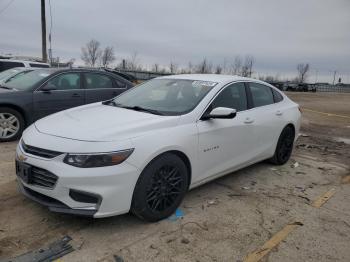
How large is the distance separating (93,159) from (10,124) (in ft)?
14.3

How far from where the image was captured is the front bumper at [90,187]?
10.3 feet

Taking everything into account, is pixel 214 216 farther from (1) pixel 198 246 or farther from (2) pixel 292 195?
(2) pixel 292 195

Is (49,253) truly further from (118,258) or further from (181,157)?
(181,157)

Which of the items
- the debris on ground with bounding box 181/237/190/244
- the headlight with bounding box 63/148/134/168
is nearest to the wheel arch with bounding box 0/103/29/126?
the headlight with bounding box 63/148/134/168

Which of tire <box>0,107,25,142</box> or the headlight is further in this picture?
tire <box>0,107,25,142</box>

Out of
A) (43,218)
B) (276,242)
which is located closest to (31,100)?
(43,218)

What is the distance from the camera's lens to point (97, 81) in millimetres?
8164

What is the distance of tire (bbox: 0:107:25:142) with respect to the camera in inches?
265

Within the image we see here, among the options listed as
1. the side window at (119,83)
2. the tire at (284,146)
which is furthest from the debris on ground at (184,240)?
the side window at (119,83)

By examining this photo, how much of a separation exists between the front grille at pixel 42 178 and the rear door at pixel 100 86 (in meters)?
4.70

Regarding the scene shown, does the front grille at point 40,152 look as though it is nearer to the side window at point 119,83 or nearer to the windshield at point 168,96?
the windshield at point 168,96

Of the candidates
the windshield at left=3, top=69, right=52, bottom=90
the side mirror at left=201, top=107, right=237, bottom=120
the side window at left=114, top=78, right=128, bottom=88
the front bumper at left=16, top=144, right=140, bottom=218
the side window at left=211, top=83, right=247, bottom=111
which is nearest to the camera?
the front bumper at left=16, top=144, right=140, bottom=218

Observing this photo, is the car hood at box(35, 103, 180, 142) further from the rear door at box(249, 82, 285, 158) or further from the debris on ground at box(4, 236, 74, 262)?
the rear door at box(249, 82, 285, 158)

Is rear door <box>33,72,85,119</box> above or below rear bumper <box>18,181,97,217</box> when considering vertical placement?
above
